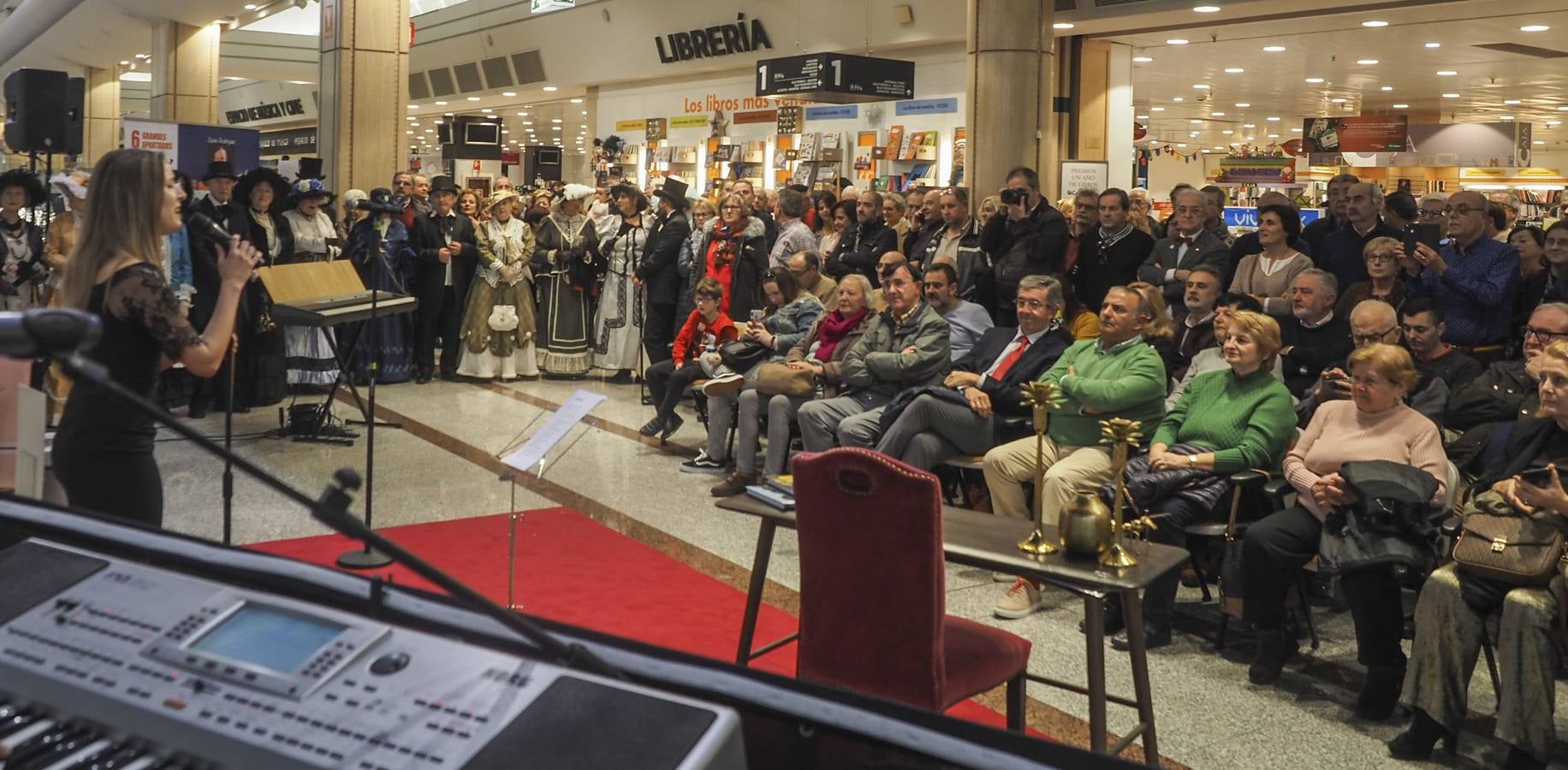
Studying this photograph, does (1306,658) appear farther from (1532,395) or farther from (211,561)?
(211,561)

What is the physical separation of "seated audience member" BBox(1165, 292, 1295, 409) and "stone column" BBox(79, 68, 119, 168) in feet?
78.7

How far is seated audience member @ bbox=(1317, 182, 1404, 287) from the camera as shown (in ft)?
21.0

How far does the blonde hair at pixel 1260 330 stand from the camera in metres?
4.72

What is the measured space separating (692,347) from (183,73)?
13048 mm

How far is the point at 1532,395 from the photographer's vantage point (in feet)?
14.1

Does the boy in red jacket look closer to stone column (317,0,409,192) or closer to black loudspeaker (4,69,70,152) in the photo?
black loudspeaker (4,69,70,152)

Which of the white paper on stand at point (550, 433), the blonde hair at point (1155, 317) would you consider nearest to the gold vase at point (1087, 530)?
the white paper on stand at point (550, 433)

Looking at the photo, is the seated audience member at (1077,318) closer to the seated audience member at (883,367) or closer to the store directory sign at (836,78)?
the seated audience member at (883,367)

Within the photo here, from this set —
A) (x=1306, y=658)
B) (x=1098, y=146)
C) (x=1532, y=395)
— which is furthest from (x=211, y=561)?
(x=1098, y=146)

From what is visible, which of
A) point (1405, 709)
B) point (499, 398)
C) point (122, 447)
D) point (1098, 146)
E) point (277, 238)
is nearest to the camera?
point (122, 447)

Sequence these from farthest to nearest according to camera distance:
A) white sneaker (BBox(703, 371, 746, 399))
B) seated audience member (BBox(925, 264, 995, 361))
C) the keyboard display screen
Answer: white sneaker (BBox(703, 371, 746, 399)) < seated audience member (BBox(925, 264, 995, 361)) < the keyboard display screen

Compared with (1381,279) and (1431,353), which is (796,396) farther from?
(1431,353)

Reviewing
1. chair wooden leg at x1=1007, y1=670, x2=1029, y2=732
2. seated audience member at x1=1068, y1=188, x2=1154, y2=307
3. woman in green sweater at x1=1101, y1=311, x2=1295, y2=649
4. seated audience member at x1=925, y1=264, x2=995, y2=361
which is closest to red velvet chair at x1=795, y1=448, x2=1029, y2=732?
chair wooden leg at x1=1007, y1=670, x2=1029, y2=732

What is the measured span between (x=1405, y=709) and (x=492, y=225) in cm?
803
